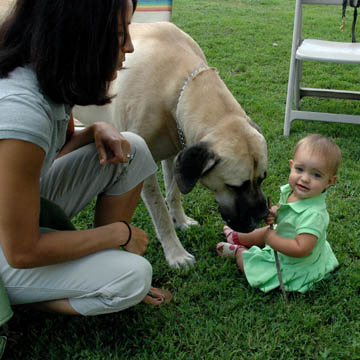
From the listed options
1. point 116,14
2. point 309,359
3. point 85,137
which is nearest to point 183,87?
point 85,137

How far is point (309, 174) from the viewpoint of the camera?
2.23 metres

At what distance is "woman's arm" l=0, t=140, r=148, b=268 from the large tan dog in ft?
2.17

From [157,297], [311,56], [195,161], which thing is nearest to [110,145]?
[195,161]

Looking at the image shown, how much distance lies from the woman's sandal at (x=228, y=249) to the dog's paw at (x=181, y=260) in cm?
17

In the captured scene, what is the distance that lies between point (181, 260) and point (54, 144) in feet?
3.69

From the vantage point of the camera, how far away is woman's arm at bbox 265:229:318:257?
2193 mm

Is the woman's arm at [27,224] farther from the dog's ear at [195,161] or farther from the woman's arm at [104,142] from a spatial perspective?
the dog's ear at [195,161]

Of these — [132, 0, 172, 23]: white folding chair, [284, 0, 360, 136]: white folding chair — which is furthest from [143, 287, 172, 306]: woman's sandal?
[284, 0, 360, 136]: white folding chair

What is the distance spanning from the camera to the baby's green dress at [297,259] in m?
2.23

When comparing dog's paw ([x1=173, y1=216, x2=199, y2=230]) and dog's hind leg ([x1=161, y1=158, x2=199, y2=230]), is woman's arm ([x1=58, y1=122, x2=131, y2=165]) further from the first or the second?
dog's paw ([x1=173, y1=216, x2=199, y2=230])

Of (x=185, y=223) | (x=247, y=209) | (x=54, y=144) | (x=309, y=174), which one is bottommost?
(x=185, y=223)

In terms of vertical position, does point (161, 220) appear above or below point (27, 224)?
below

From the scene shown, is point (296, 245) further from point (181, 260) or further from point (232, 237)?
point (181, 260)

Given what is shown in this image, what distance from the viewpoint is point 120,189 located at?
222 centimetres
